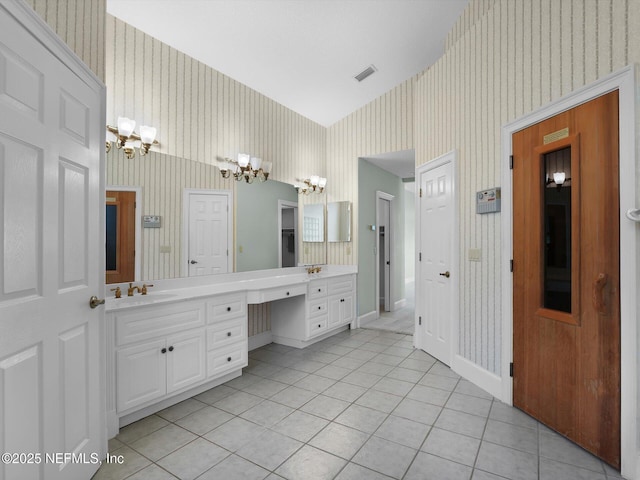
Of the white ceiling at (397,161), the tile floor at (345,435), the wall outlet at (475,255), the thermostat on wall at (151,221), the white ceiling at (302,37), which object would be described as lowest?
the tile floor at (345,435)

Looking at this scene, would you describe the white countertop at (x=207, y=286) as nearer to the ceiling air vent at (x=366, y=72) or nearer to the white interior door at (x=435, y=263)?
the white interior door at (x=435, y=263)

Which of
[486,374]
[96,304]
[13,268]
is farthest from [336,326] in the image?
[13,268]

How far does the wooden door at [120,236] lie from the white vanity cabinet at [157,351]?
512mm

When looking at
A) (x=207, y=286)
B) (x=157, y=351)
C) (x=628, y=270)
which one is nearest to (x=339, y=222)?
(x=207, y=286)

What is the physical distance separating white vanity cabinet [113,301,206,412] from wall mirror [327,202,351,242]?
261 centimetres

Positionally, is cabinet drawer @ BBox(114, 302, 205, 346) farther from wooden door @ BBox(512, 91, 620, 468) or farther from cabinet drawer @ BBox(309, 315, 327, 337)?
wooden door @ BBox(512, 91, 620, 468)

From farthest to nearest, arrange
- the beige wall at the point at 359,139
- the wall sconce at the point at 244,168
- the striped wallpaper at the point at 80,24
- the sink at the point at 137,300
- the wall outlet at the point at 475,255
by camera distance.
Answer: the beige wall at the point at 359,139 < the wall sconce at the point at 244,168 < the wall outlet at the point at 475,255 < the sink at the point at 137,300 < the striped wallpaper at the point at 80,24

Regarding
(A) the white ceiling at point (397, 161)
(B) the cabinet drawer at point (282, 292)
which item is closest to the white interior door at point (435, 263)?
(A) the white ceiling at point (397, 161)

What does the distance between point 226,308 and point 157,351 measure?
0.63m

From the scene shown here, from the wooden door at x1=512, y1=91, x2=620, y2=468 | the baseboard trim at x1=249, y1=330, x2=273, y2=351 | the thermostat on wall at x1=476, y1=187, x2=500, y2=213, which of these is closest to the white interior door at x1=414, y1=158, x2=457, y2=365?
the thermostat on wall at x1=476, y1=187, x2=500, y2=213

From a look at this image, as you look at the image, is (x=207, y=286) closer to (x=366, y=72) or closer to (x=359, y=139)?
(x=359, y=139)

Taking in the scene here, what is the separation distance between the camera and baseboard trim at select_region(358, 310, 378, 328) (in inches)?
190

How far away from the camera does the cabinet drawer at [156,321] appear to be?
213 centimetres

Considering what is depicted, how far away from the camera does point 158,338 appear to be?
90.7 inches
